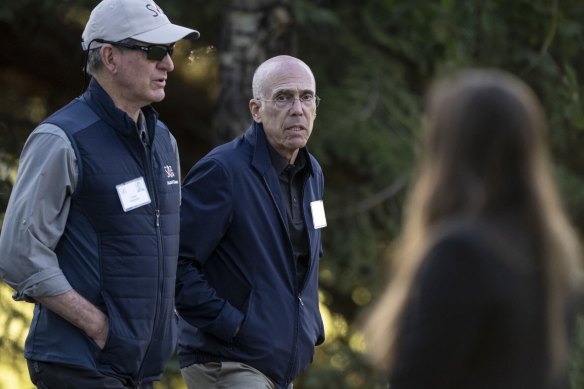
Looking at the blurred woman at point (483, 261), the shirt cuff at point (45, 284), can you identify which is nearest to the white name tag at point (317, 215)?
the shirt cuff at point (45, 284)

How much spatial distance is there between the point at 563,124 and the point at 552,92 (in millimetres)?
693

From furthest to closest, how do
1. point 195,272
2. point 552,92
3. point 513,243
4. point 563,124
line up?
1. point 563,124
2. point 552,92
3. point 195,272
4. point 513,243

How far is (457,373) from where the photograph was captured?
2.64m

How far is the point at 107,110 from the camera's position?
4.47 meters

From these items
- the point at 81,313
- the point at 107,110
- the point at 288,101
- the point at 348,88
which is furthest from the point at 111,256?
the point at 348,88

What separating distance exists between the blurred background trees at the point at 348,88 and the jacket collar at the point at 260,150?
2.05 m

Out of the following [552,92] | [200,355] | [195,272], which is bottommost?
[552,92]

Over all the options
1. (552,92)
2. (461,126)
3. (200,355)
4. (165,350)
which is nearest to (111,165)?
(165,350)

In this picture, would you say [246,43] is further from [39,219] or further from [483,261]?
[483,261]

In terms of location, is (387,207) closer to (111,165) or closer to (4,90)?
(4,90)

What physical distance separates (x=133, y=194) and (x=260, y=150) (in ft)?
2.77

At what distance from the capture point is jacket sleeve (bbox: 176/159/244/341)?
4.89 meters

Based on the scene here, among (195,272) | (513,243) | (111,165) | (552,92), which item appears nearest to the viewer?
(513,243)

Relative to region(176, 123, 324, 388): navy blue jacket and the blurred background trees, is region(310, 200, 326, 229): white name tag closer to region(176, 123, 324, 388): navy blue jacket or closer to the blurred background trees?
region(176, 123, 324, 388): navy blue jacket
